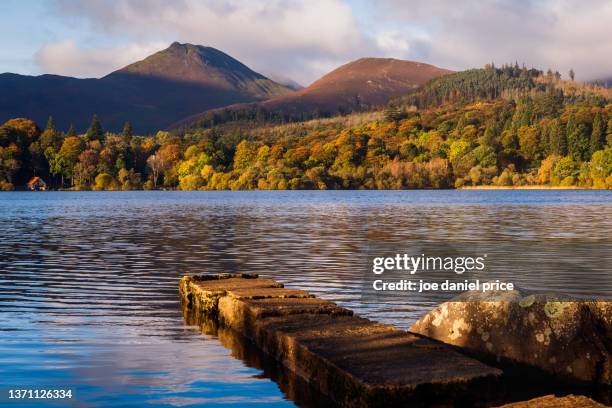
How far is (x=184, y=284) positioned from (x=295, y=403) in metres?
10.5

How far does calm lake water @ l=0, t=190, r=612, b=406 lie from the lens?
13.6 meters

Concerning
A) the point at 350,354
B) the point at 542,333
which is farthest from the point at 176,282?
the point at 542,333

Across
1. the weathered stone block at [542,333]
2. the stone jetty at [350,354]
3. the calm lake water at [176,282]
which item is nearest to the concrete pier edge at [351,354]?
the stone jetty at [350,354]

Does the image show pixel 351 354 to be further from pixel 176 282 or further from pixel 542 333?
pixel 176 282

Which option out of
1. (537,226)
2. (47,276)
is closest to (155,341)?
(47,276)

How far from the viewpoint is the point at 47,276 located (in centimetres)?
2888

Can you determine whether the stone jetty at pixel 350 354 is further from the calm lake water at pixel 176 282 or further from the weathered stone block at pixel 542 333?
the weathered stone block at pixel 542 333

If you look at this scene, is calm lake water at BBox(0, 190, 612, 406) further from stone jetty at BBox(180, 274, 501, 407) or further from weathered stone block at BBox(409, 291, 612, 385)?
weathered stone block at BBox(409, 291, 612, 385)

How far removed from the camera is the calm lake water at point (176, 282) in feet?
44.7

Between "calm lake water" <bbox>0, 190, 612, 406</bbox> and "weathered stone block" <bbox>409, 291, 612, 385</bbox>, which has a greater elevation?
"weathered stone block" <bbox>409, 291, 612, 385</bbox>

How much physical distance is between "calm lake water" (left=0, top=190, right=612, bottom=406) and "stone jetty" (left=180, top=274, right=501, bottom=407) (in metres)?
0.74

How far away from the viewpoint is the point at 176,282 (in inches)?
1082

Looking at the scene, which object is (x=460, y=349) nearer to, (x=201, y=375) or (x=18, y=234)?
(x=201, y=375)

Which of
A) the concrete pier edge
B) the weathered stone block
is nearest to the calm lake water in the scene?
the concrete pier edge
